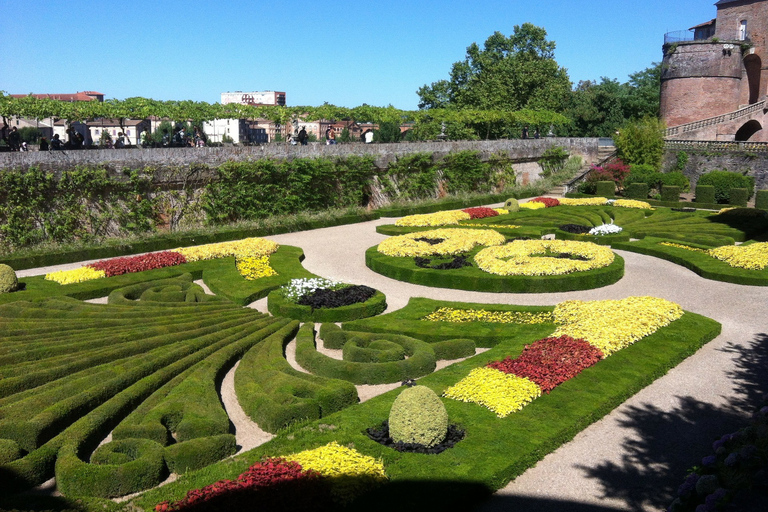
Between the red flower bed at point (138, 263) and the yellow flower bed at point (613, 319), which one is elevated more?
the red flower bed at point (138, 263)

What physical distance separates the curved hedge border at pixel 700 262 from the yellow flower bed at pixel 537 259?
2.46 metres

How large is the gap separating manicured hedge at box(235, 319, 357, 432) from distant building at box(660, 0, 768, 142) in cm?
4425

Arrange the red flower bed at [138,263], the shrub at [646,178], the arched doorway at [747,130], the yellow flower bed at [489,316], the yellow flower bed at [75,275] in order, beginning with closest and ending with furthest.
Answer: the yellow flower bed at [489,316] < the yellow flower bed at [75,275] < the red flower bed at [138,263] < the shrub at [646,178] < the arched doorway at [747,130]

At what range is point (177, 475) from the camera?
8.51 metres

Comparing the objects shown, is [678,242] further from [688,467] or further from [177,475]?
[177,475]

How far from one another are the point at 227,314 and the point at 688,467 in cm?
952

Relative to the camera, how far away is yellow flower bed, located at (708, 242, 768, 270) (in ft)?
62.0

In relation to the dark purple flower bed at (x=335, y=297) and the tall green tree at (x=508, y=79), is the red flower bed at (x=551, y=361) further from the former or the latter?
the tall green tree at (x=508, y=79)

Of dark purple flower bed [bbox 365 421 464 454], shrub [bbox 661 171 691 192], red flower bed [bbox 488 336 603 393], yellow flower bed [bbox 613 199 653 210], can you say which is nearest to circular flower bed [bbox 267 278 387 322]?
red flower bed [bbox 488 336 603 393]

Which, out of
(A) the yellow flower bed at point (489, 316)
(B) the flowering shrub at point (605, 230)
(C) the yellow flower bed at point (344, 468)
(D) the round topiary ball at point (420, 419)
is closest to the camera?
(C) the yellow flower bed at point (344, 468)

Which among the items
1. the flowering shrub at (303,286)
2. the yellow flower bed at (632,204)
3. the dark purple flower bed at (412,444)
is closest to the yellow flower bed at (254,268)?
the flowering shrub at (303,286)

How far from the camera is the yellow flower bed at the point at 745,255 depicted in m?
18.9

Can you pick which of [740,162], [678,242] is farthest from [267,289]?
[740,162]

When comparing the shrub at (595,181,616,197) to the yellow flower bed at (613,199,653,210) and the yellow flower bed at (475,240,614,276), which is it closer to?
the yellow flower bed at (613,199,653,210)
